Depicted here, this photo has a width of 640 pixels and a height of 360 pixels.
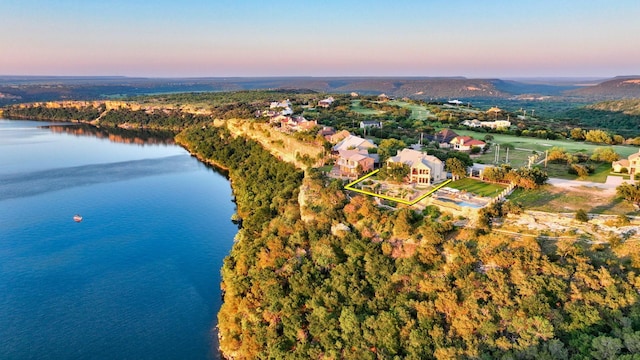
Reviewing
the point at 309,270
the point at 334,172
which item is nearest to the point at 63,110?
the point at 334,172

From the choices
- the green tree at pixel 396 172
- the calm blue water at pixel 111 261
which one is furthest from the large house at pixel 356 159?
the calm blue water at pixel 111 261

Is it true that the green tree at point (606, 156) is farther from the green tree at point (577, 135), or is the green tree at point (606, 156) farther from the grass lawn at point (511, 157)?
the green tree at point (577, 135)

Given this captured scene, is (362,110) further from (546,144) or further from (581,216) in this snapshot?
(581,216)

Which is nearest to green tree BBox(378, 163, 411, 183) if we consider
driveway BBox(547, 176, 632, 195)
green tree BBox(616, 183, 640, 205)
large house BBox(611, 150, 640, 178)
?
driveway BBox(547, 176, 632, 195)

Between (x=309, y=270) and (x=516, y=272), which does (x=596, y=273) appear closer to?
(x=516, y=272)

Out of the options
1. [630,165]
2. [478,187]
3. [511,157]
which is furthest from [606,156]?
[478,187]

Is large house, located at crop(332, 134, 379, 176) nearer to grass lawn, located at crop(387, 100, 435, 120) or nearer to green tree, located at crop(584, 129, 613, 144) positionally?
green tree, located at crop(584, 129, 613, 144)
